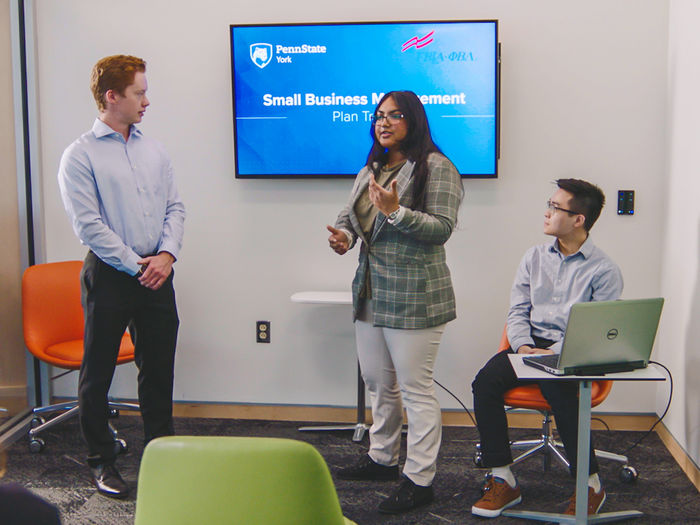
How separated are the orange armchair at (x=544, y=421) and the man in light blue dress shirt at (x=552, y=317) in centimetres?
5

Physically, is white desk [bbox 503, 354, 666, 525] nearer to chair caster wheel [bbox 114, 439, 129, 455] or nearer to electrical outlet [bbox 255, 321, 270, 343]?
electrical outlet [bbox 255, 321, 270, 343]

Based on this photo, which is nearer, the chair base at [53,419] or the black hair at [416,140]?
the black hair at [416,140]

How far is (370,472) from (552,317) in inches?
38.7

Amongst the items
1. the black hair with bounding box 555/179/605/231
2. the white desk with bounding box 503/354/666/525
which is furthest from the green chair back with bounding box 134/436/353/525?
the black hair with bounding box 555/179/605/231

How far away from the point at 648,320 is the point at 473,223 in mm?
1430

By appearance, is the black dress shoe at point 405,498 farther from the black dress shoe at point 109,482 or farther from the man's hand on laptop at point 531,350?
the black dress shoe at point 109,482

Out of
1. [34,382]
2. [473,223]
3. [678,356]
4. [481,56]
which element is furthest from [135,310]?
[678,356]

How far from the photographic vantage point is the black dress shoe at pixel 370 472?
296 cm

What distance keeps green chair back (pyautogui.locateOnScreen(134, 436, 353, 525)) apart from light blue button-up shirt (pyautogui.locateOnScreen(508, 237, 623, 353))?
1740 millimetres

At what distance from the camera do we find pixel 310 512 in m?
1.26

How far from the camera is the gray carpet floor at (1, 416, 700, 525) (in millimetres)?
2725

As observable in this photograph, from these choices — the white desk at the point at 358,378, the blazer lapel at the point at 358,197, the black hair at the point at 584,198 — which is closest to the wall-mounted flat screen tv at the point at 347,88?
the white desk at the point at 358,378

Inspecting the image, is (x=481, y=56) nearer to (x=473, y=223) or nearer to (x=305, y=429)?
(x=473, y=223)

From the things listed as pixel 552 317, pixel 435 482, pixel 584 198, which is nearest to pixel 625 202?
pixel 584 198
